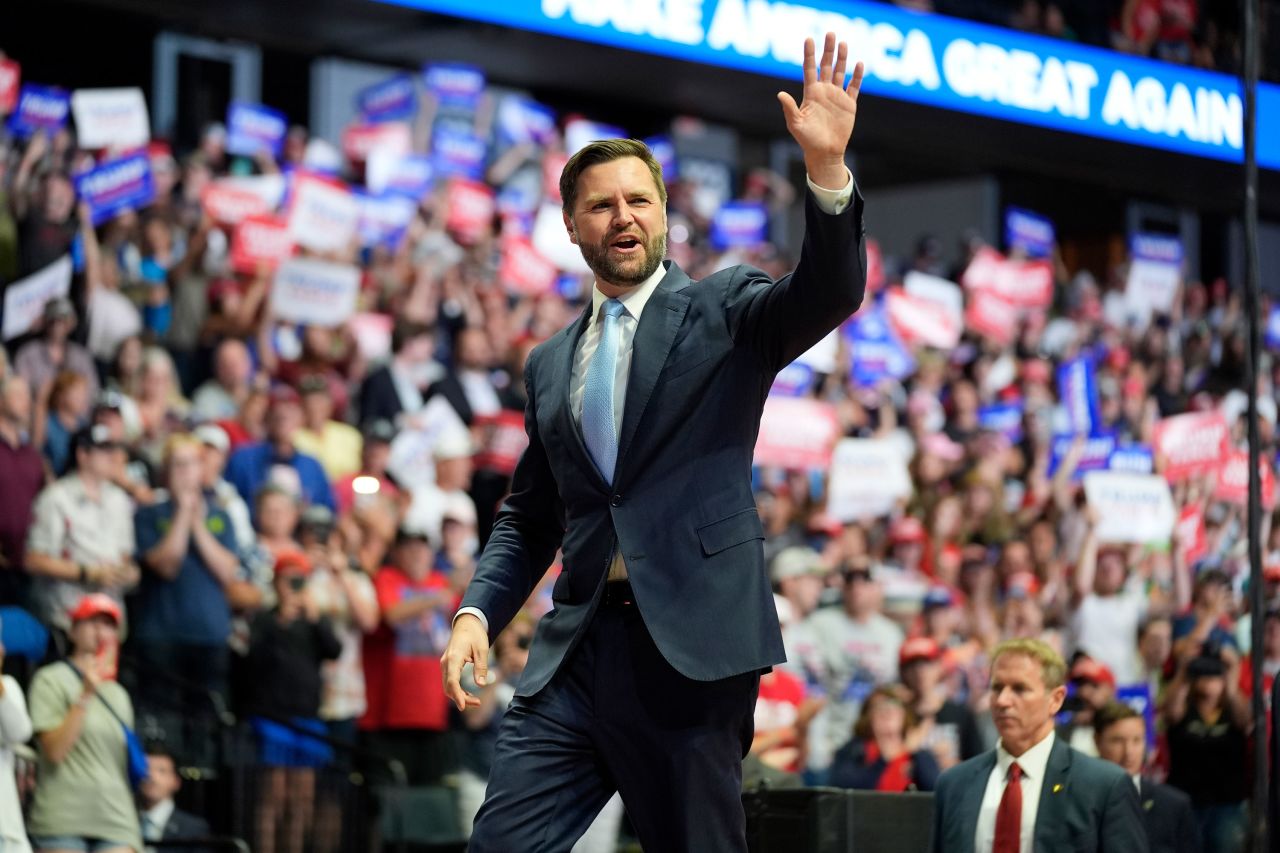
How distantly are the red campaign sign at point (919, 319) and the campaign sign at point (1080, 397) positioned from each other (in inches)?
34.4

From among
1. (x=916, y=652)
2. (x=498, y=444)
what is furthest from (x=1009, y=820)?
(x=498, y=444)

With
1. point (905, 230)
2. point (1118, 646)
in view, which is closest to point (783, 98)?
point (1118, 646)

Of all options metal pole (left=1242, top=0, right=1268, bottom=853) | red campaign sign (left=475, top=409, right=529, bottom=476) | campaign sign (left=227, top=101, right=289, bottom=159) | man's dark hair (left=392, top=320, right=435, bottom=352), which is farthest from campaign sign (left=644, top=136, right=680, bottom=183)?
metal pole (left=1242, top=0, right=1268, bottom=853)

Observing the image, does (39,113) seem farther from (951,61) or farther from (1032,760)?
(1032,760)

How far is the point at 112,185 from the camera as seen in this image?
10.6 meters

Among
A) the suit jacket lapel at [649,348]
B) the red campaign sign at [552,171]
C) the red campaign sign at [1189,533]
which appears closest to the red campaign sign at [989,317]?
the red campaign sign at [1189,533]

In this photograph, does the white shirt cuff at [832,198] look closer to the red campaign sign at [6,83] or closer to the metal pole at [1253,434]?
the metal pole at [1253,434]

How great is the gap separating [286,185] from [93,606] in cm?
466

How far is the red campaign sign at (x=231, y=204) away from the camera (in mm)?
11453

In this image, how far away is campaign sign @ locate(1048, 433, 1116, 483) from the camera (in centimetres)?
1322

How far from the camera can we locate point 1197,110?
14.2m

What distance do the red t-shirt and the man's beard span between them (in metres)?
5.85

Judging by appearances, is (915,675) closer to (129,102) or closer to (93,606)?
(93,606)

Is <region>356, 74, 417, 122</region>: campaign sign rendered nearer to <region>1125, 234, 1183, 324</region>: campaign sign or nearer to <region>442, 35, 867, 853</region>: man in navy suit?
<region>1125, 234, 1183, 324</region>: campaign sign
